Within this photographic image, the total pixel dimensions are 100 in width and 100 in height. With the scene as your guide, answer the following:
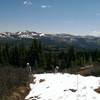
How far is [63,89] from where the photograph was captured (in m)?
14.8

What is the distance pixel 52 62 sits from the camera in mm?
71688

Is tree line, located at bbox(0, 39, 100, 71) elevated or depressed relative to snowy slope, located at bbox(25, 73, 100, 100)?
depressed

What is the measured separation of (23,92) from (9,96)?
5.44 feet

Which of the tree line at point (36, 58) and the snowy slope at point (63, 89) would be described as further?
the tree line at point (36, 58)

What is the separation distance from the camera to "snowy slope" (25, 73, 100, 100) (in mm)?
13070

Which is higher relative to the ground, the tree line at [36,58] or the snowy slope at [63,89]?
the snowy slope at [63,89]

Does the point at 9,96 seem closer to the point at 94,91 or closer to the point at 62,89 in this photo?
the point at 62,89

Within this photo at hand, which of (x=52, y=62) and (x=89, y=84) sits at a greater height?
(x=89, y=84)

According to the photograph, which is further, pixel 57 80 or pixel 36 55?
pixel 36 55

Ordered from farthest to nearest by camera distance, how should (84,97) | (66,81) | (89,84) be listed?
(66,81), (89,84), (84,97)

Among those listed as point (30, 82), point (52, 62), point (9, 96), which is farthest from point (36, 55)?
point (9, 96)

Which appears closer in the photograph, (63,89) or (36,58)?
(63,89)

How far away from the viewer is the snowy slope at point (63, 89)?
1307 centimetres

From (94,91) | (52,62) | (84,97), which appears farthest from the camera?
(52,62)
